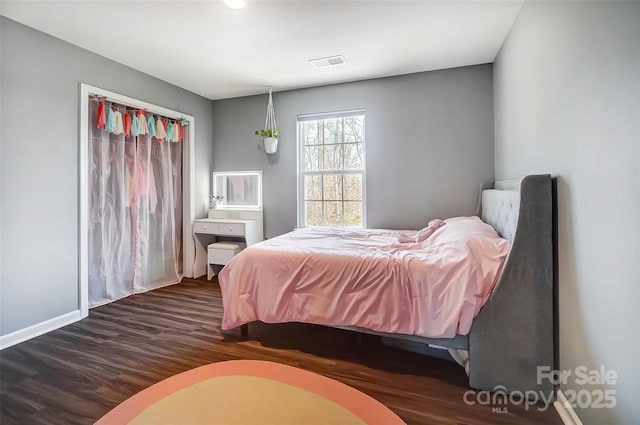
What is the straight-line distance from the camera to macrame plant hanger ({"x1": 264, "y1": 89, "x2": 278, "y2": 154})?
393 centimetres

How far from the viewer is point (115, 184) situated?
320 centimetres

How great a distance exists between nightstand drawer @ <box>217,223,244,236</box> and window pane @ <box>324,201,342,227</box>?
114 centimetres

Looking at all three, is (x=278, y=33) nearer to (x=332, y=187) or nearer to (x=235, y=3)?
(x=235, y=3)

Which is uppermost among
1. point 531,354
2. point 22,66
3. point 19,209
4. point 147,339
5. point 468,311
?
point 22,66

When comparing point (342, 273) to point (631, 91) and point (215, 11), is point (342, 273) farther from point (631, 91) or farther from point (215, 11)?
point (215, 11)

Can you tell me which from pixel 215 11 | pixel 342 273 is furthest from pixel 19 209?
pixel 342 273

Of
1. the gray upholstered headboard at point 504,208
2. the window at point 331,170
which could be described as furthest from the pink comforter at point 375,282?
the window at point 331,170

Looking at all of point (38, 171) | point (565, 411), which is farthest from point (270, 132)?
point (565, 411)

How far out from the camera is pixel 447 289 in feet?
5.73

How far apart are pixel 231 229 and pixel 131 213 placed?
1.16m

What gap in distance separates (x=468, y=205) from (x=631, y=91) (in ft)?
7.68

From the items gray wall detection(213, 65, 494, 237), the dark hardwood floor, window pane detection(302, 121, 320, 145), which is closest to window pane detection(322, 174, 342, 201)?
gray wall detection(213, 65, 494, 237)

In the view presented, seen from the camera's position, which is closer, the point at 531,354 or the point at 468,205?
the point at 531,354

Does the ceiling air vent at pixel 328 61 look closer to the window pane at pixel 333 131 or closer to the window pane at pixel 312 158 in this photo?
the window pane at pixel 333 131
